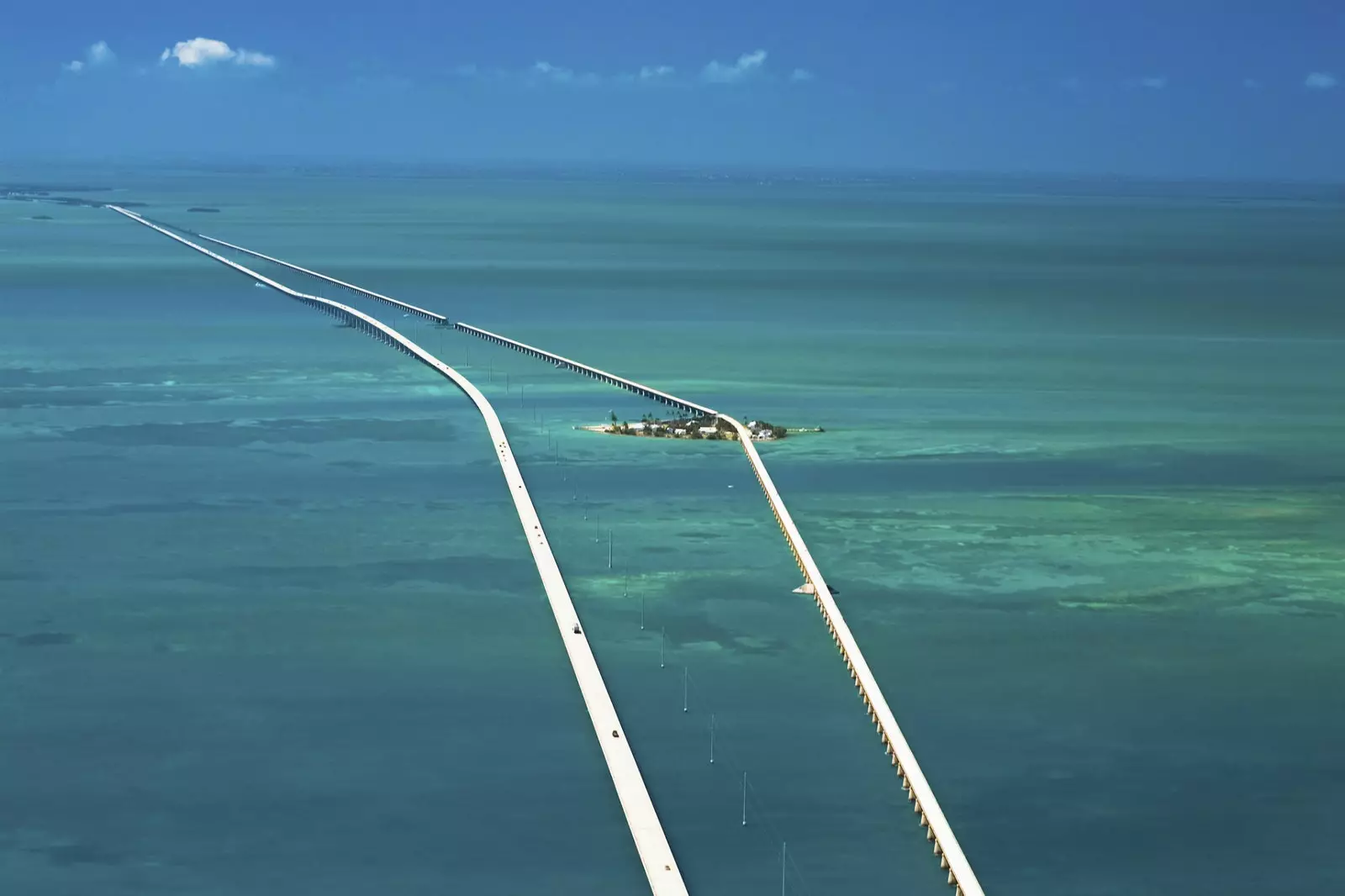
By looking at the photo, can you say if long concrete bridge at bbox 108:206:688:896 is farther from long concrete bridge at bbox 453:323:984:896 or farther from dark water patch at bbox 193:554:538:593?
long concrete bridge at bbox 453:323:984:896

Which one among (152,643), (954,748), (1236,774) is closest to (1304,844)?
(1236,774)

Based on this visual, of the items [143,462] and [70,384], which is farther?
[70,384]

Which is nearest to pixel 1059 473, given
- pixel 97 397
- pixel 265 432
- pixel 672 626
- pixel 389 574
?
pixel 672 626

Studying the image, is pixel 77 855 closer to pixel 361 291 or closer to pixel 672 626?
pixel 672 626

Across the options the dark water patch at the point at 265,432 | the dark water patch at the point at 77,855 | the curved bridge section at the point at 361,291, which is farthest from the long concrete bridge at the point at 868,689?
the curved bridge section at the point at 361,291

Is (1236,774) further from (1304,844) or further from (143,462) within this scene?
(143,462)

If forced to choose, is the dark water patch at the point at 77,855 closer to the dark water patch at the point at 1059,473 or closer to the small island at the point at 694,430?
the dark water patch at the point at 1059,473
